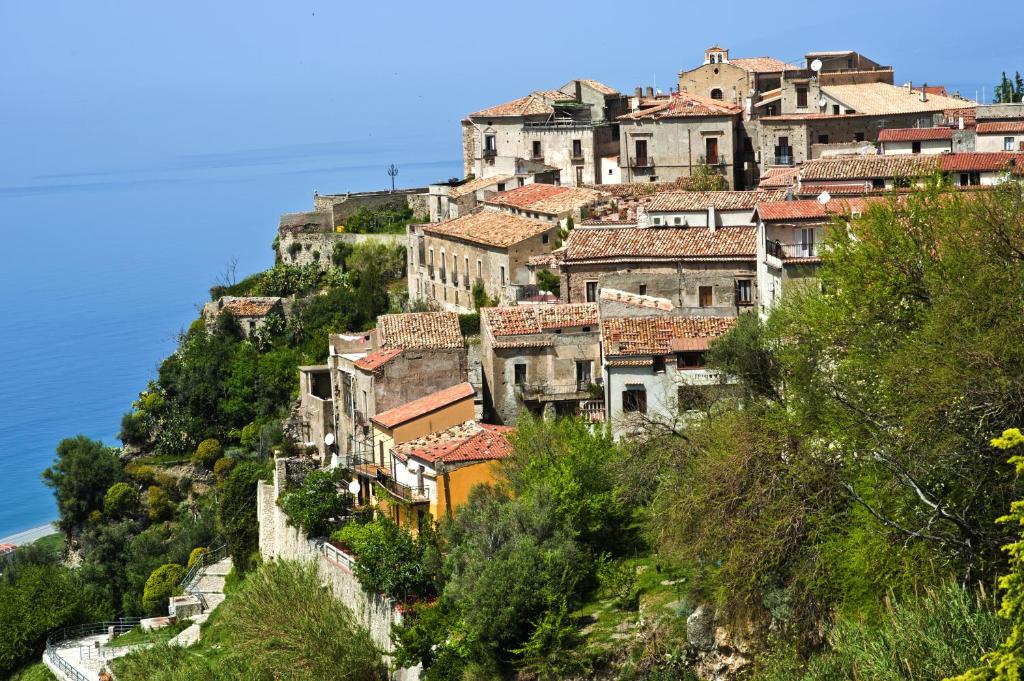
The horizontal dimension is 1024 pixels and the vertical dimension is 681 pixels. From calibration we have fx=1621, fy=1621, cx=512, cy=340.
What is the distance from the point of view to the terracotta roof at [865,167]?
36.3 m

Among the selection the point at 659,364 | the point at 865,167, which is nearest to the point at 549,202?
A: the point at 865,167

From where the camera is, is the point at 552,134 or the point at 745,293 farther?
the point at 552,134

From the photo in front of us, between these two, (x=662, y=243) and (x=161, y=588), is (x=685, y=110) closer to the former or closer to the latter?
(x=662, y=243)

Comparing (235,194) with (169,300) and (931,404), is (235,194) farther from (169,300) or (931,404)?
(931,404)

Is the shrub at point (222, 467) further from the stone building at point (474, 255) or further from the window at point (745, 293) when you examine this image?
the window at point (745, 293)

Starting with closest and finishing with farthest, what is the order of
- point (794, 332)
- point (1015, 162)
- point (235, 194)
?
point (794, 332)
point (1015, 162)
point (235, 194)

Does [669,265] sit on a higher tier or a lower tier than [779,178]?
lower

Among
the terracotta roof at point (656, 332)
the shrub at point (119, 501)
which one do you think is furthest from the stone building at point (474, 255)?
the shrub at point (119, 501)

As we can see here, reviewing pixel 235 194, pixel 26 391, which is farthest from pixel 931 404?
pixel 235 194

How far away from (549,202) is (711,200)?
8.62m

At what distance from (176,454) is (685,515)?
115ft

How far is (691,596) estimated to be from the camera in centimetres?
2264

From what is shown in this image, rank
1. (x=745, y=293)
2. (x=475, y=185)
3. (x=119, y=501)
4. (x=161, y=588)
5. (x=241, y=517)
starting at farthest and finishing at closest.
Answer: (x=475, y=185)
(x=119, y=501)
(x=161, y=588)
(x=241, y=517)
(x=745, y=293)

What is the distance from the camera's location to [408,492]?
30438mm
